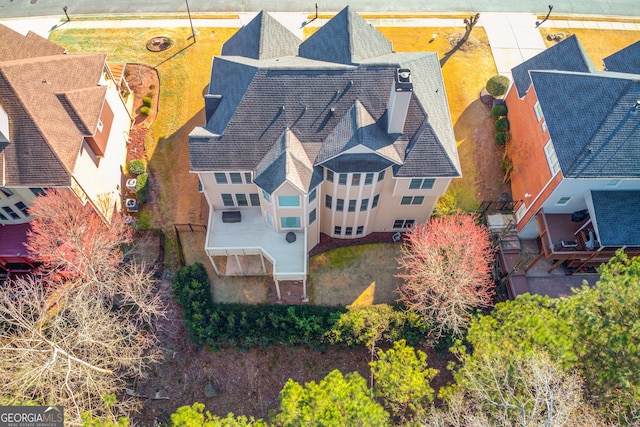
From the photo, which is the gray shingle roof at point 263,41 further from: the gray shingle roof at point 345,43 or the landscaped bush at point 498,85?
the landscaped bush at point 498,85

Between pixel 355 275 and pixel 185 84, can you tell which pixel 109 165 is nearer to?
pixel 185 84

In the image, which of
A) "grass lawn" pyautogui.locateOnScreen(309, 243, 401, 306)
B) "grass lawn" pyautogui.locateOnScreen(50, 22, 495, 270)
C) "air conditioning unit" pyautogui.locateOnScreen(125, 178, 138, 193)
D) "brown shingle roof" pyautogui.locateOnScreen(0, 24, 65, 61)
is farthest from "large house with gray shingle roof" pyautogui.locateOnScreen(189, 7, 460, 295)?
"brown shingle roof" pyautogui.locateOnScreen(0, 24, 65, 61)

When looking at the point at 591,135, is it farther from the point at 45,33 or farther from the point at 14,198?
the point at 45,33

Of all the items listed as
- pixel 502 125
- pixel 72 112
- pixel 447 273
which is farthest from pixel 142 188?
pixel 502 125

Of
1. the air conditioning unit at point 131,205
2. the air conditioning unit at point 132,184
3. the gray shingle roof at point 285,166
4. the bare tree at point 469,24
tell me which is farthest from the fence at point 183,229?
the bare tree at point 469,24

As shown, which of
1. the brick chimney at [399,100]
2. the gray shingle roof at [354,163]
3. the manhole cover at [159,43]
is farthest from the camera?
the manhole cover at [159,43]
